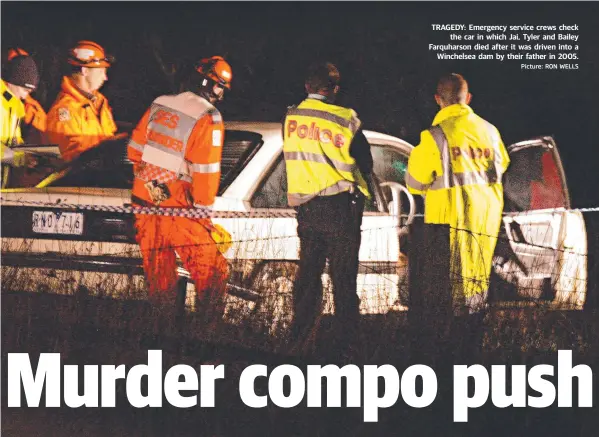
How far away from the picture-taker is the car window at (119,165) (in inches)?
308

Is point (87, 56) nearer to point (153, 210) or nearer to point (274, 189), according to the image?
point (153, 210)

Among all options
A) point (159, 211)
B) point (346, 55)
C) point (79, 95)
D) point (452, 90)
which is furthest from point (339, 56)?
point (159, 211)

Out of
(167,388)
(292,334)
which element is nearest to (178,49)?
(292,334)

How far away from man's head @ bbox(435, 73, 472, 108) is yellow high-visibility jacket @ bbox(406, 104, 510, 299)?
0.05m

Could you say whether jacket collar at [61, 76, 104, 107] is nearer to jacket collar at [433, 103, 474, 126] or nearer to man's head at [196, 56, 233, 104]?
man's head at [196, 56, 233, 104]

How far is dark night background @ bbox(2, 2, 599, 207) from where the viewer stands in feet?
39.4

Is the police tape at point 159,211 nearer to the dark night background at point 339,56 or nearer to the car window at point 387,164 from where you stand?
the car window at point 387,164

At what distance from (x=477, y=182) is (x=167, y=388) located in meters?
2.99

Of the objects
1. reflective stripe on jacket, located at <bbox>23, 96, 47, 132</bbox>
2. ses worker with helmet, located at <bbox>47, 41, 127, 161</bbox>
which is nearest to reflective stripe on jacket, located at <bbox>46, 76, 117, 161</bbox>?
ses worker with helmet, located at <bbox>47, 41, 127, 161</bbox>

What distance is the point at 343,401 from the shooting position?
19.9 feet

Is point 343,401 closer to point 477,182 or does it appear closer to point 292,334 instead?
point 292,334

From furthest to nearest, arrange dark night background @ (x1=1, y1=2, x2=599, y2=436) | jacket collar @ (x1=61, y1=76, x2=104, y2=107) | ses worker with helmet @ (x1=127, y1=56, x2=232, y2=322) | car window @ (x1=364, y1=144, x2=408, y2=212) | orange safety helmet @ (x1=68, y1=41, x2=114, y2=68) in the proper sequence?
dark night background @ (x1=1, y1=2, x2=599, y2=436) < orange safety helmet @ (x1=68, y1=41, x2=114, y2=68) < jacket collar @ (x1=61, y1=76, x2=104, y2=107) < car window @ (x1=364, y1=144, x2=408, y2=212) < ses worker with helmet @ (x1=127, y1=56, x2=232, y2=322)

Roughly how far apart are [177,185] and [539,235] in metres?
2.75

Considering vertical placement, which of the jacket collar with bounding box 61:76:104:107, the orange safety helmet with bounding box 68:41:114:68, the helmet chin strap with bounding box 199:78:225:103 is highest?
the orange safety helmet with bounding box 68:41:114:68
